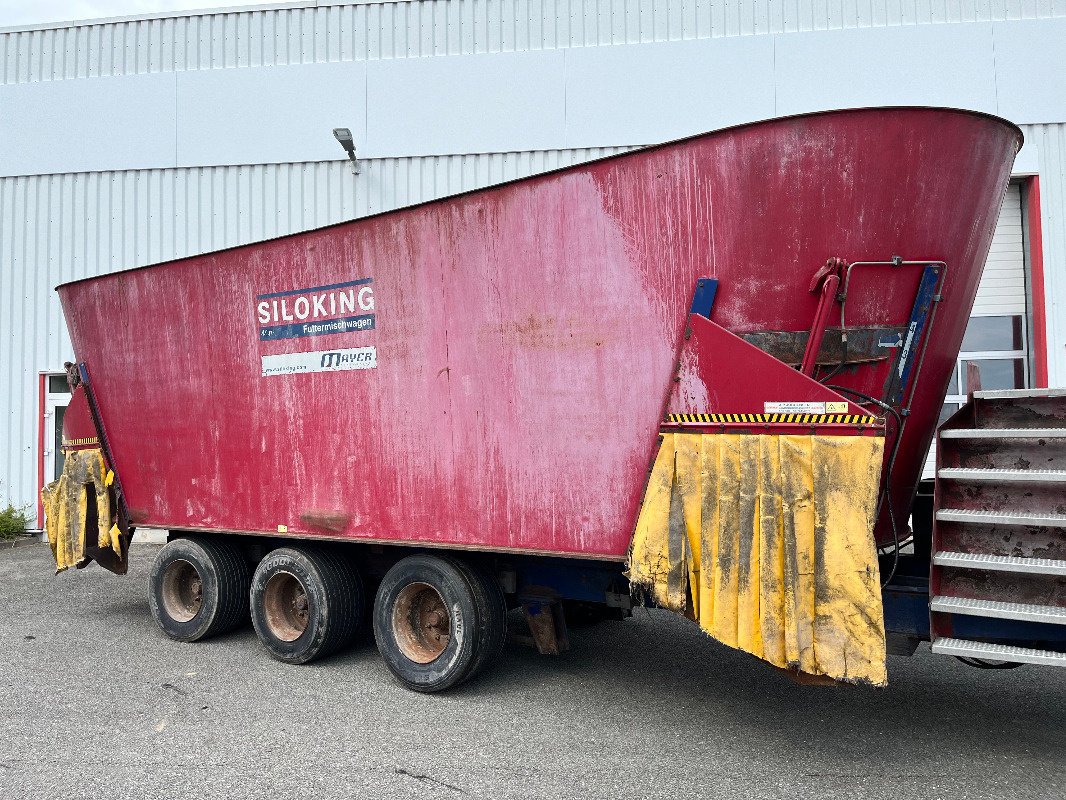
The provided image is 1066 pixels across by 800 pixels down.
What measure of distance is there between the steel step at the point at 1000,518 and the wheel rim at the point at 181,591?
574cm

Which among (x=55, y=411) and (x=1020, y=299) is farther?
(x=55, y=411)

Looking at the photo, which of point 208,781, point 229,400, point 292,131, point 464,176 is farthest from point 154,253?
point 208,781

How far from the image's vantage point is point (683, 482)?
4.27m

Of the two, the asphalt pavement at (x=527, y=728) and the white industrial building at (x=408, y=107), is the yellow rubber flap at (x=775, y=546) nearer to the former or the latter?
the asphalt pavement at (x=527, y=728)

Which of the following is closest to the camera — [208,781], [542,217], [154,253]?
[208,781]

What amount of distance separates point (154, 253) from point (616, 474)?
10788 mm

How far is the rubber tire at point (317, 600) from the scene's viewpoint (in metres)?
6.03

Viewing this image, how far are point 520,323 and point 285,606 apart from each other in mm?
3178

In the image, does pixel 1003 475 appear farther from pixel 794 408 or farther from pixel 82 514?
pixel 82 514

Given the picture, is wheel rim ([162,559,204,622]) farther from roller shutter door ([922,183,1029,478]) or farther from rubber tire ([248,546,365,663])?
roller shutter door ([922,183,1029,478])

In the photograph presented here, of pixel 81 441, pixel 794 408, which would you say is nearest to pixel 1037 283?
pixel 794 408

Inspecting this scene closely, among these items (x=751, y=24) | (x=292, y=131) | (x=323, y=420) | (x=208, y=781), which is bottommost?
(x=208, y=781)

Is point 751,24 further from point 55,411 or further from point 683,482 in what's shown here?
point 55,411

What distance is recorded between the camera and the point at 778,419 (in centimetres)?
400
